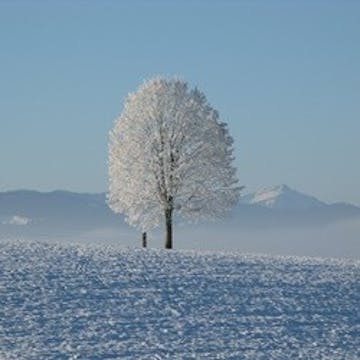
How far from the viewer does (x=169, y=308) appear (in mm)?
33156

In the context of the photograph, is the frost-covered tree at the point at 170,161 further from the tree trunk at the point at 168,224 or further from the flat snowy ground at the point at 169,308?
the flat snowy ground at the point at 169,308

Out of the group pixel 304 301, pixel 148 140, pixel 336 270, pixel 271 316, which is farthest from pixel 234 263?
pixel 148 140

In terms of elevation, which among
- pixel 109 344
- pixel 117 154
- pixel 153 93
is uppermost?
pixel 153 93

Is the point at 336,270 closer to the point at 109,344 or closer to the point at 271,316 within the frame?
the point at 271,316

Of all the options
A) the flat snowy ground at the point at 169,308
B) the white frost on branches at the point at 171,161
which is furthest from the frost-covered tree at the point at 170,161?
the flat snowy ground at the point at 169,308

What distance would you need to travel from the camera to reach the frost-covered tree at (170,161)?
5972cm

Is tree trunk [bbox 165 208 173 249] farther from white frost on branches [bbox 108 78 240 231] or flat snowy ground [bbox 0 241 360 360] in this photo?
flat snowy ground [bbox 0 241 360 360]

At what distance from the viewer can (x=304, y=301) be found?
121 feet

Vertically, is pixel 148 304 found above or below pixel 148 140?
below

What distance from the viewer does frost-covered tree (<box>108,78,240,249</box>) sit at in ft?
196

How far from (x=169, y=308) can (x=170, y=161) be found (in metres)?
27.7

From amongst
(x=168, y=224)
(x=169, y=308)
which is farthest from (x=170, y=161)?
(x=169, y=308)

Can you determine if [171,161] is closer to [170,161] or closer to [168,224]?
[170,161]

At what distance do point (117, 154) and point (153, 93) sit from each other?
5.29 metres
